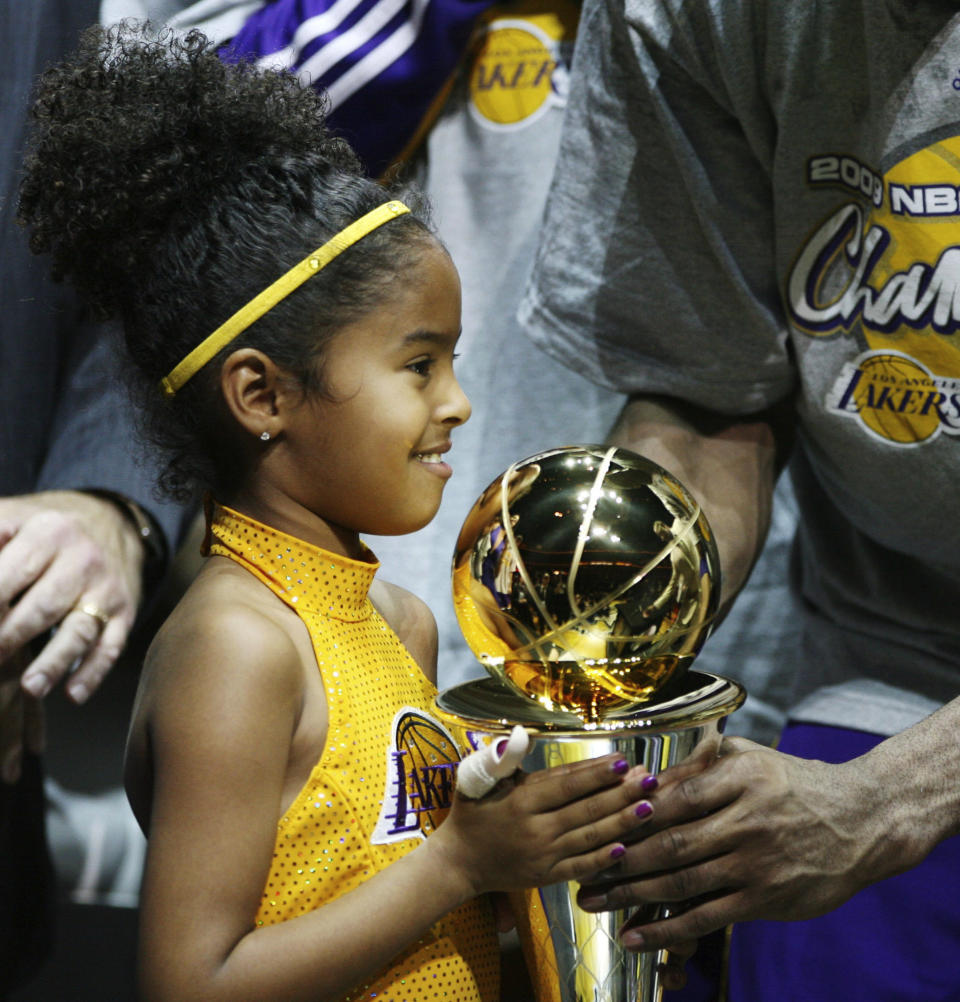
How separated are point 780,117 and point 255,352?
1.80 ft

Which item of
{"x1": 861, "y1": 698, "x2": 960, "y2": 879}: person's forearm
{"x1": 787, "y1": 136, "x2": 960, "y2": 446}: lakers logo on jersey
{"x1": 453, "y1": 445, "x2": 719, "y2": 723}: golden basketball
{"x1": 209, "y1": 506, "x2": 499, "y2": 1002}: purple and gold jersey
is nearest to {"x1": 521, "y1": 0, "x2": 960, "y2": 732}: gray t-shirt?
{"x1": 787, "y1": 136, "x2": 960, "y2": 446}: lakers logo on jersey

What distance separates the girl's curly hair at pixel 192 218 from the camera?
759 millimetres

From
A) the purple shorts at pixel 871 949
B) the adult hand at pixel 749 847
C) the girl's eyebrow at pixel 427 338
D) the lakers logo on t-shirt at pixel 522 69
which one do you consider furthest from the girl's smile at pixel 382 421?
the lakers logo on t-shirt at pixel 522 69

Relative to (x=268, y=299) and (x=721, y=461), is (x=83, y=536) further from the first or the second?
(x=721, y=461)

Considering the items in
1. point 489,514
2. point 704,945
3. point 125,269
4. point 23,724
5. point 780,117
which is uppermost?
point 780,117

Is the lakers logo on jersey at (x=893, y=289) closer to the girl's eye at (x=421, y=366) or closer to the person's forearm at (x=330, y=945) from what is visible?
the girl's eye at (x=421, y=366)

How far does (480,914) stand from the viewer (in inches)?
31.0

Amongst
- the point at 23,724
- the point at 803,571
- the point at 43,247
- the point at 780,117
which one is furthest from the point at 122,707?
the point at 780,117

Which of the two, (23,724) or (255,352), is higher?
(255,352)

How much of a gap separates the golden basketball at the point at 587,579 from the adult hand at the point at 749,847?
73 mm

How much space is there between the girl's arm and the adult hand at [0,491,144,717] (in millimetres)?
210

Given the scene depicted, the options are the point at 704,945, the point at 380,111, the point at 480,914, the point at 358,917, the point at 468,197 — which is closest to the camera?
the point at 358,917

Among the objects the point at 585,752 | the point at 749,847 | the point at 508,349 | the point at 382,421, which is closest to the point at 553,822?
the point at 585,752

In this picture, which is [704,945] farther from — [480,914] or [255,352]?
[255,352]
